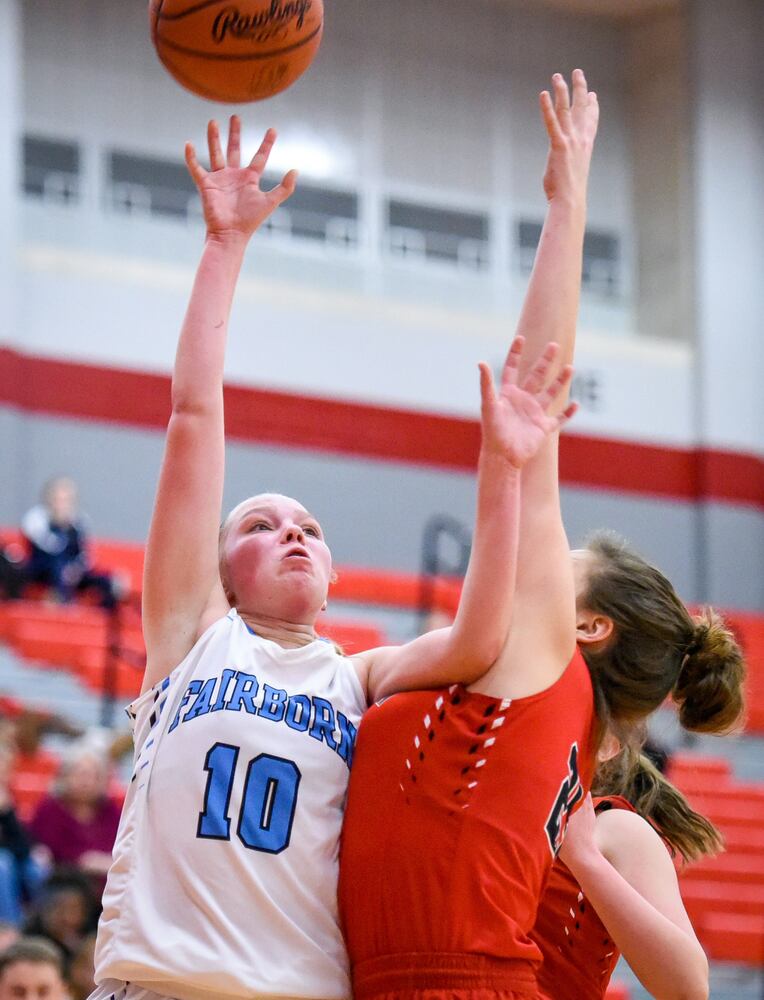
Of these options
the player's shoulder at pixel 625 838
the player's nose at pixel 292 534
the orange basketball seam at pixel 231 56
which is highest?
the orange basketball seam at pixel 231 56

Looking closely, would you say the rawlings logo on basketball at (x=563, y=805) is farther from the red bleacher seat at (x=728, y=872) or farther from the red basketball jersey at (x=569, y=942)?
the red bleacher seat at (x=728, y=872)

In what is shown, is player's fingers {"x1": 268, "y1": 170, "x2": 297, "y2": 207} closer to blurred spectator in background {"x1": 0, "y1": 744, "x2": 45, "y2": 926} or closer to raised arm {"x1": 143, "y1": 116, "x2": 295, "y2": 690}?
raised arm {"x1": 143, "y1": 116, "x2": 295, "y2": 690}

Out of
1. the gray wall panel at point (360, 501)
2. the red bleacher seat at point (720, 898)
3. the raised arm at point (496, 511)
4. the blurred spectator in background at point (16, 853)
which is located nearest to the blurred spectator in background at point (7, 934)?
the blurred spectator in background at point (16, 853)

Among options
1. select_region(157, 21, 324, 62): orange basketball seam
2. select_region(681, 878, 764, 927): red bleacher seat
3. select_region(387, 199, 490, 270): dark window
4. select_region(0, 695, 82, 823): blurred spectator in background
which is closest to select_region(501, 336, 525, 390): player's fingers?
select_region(157, 21, 324, 62): orange basketball seam

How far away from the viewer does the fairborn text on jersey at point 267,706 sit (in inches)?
100.0

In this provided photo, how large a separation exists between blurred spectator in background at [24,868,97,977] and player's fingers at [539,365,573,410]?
3.80 meters

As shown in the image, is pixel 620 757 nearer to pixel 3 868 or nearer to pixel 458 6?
pixel 3 868

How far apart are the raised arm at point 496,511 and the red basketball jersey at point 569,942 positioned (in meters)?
0.59

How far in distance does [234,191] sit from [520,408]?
80cm

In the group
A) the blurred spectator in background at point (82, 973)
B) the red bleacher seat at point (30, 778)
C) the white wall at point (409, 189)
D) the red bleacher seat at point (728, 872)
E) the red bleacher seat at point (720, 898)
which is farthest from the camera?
the white wall at point (409, 189)

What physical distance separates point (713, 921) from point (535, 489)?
6.47 m

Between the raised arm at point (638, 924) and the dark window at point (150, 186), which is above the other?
the dark window at point (150, 186)

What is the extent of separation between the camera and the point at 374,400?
44.5ft

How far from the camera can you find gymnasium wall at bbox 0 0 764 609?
1254 cm
